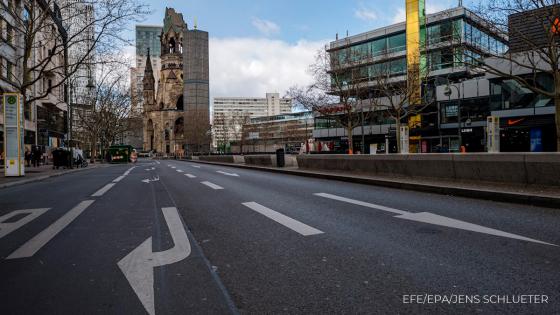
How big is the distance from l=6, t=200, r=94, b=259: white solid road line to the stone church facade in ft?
353

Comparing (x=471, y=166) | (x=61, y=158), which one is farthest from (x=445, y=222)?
(x=61, y=158)

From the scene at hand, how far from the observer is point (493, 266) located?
157 inches

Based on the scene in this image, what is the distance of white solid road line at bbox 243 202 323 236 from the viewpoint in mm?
5773

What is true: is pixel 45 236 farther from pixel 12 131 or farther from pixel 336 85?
pixel 336 85

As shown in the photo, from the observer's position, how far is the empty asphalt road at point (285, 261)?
10.5 feet

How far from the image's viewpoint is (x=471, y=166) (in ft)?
35.4

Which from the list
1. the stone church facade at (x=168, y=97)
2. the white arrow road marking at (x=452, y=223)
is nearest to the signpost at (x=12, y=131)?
the white arrow road marking at (x=452, y=223)

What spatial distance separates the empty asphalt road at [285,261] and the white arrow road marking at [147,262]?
21 mm

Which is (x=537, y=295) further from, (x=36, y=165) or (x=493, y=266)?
(x=36, y=165)

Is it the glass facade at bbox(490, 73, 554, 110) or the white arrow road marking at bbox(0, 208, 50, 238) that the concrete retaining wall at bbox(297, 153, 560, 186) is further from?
the glass facade at bbox(490, 73, 554, 110)

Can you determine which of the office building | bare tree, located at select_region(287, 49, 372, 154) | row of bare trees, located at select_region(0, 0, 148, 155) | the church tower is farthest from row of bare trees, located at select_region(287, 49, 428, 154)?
the church tower

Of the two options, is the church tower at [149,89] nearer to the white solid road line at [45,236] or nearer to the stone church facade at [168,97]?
the stone church facade at [168,97]

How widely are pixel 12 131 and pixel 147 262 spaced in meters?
19.8

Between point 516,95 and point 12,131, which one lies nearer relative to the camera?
point 12,131
